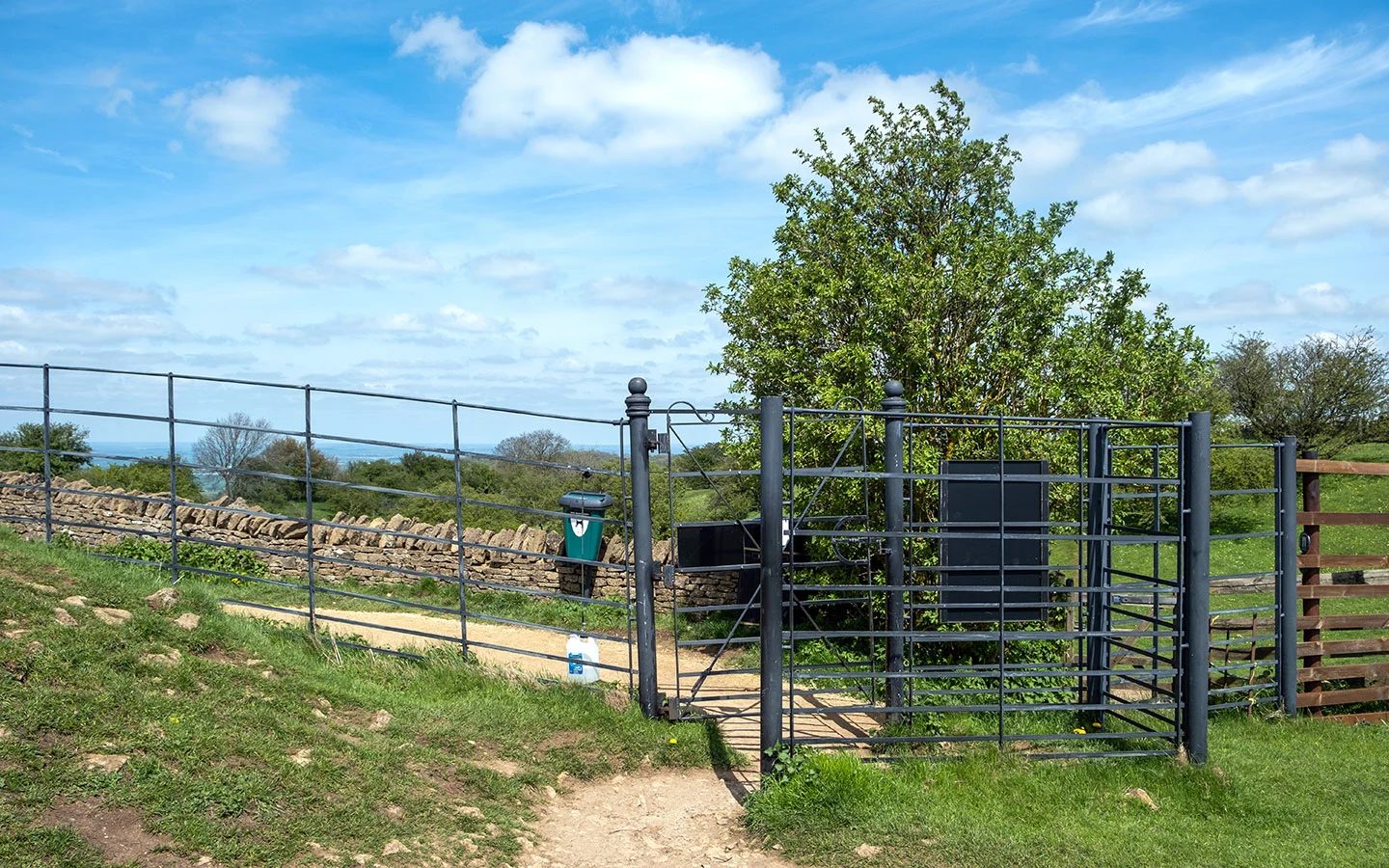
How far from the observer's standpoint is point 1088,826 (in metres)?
5.59

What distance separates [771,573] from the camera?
5.99 metres

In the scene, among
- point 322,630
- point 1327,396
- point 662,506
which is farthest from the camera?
point 1327,396

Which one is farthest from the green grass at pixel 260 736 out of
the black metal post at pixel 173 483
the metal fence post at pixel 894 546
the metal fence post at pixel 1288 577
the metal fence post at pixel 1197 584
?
the metal fence post at pixel 1288 577

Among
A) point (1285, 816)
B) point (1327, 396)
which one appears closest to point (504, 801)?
point (1285, 816)

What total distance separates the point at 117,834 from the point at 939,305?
8.77m

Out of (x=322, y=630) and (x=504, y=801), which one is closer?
(x=504, y=801)

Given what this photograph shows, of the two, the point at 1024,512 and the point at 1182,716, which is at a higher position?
the point at 1024,512

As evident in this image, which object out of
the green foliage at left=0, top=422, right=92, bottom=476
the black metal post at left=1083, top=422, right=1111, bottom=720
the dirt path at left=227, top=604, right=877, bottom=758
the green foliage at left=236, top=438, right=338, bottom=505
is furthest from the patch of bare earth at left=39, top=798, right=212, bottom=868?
the green foliage at left=236, top=438, right=338, bottom=505

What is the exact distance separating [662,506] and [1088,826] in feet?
45.1

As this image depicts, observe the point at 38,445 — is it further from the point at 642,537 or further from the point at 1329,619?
the point at 1329,619

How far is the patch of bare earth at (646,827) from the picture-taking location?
5207 mm

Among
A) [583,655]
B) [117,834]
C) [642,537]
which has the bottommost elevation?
[583,655]

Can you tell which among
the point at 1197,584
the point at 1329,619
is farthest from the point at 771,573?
the point at 1329,619

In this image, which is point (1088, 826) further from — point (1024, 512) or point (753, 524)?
point (753, 524)
